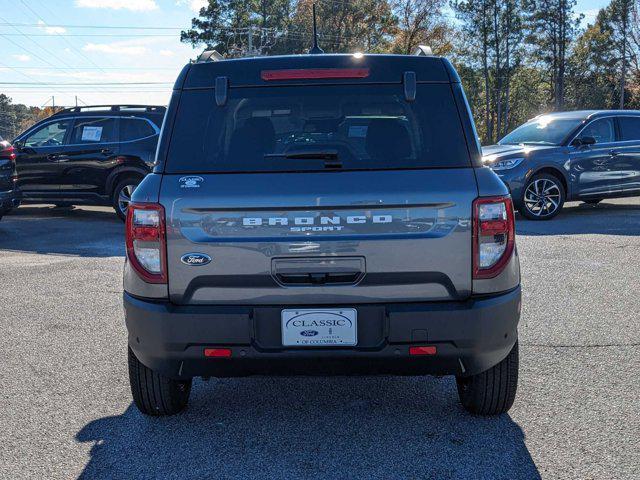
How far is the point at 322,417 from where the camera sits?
3912mm

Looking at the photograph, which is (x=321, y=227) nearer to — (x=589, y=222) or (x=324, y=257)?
(x=324, y=257)

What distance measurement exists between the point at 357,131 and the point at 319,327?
1.00m

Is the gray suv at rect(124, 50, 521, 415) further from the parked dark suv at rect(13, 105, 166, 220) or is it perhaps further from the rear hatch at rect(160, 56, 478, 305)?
the parked dark suv at rect(13, 105, 166, 220)

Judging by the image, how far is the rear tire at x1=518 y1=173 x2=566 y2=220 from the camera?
40.1 feet

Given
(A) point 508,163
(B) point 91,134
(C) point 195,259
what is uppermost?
(B) point 91,134

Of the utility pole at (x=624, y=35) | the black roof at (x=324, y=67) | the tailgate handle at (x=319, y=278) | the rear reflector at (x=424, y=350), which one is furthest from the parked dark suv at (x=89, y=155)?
the utility pole at (x=624, y=35)

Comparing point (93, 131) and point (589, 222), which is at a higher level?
point (93, 131)

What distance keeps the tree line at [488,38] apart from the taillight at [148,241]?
183 ft

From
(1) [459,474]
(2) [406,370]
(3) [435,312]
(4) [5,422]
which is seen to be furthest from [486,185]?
(4) [5,422]

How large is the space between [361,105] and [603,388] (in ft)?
7.30

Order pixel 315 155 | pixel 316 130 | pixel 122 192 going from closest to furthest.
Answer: pixel 315 155
pixel 316 130
pixel 122 192

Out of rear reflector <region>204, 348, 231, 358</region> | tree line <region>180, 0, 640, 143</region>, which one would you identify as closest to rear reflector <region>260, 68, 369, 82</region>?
rear reflector <region>204, 348, 231, 358</region>

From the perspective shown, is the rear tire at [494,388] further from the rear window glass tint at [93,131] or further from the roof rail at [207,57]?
the rear window glass tint at [93,131]

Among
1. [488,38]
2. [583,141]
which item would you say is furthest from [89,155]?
[488,38]
